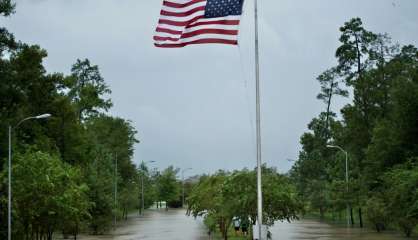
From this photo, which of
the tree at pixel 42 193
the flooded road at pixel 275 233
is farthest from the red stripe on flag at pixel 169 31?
the flooded road at pixel 275 233

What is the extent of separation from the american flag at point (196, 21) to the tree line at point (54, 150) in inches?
741

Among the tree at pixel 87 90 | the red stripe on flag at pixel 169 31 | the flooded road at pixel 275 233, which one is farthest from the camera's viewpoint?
the tree at pixel 87 90

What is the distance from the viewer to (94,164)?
215ft

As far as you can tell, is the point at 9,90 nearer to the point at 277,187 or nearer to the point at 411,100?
the point at 277,187

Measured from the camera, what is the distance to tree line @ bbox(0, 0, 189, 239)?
36.7m

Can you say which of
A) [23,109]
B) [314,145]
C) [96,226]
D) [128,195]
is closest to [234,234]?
[96,226]

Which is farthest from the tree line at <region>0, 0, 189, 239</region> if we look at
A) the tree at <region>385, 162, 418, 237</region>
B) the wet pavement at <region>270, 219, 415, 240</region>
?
the tree at <region>385, 162, 418, 237</region>

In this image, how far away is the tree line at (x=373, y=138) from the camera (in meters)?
48.7

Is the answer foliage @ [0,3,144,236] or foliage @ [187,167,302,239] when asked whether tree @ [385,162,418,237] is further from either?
foliage @ [0,3,144,236]

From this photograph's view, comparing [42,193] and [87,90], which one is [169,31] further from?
[87,90]

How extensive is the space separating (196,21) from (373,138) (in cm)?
3972

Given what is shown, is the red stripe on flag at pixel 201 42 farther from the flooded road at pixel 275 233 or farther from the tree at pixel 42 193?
the flooded road at pixel 275 233

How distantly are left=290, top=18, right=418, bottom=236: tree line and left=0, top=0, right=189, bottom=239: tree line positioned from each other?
16.4m

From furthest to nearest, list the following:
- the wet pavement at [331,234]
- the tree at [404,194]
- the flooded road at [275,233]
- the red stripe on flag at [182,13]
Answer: the wet pavement at [331,234]
the flooded road at [275,233]
the tree at [404,194]
the red stripe on flag at [182,13]
